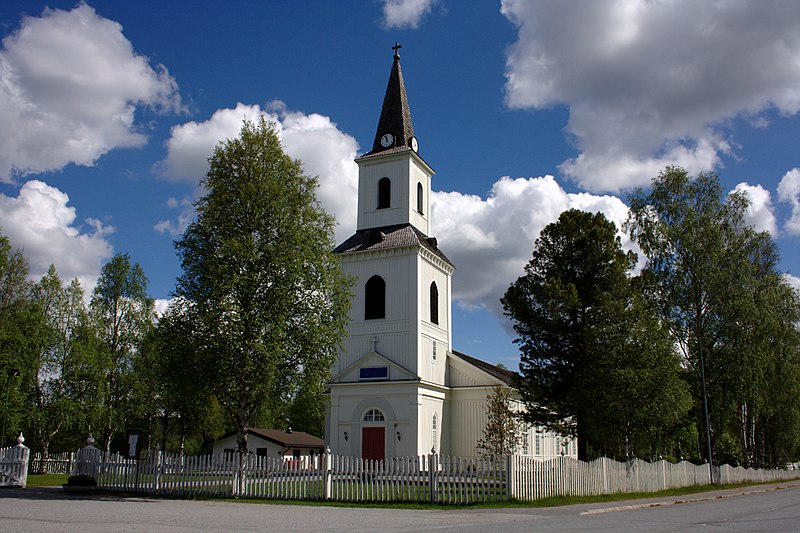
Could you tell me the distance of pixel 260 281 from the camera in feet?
69.4

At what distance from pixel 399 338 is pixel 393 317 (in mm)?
1231

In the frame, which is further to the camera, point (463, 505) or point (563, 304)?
point (563, 304)

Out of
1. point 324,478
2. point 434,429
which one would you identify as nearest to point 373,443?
point 434,429

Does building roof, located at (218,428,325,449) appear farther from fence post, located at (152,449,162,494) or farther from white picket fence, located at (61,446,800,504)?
fence post, located at (152,449,162,494)

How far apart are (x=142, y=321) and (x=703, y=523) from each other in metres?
36.7

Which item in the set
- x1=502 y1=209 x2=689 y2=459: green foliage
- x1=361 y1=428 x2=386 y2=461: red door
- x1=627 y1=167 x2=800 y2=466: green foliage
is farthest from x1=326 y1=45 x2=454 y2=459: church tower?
x1=627 y1=167 x2=800 y2=466: green foliage

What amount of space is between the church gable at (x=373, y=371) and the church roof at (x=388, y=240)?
6003 millimetres

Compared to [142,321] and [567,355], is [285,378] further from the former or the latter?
[142,321]

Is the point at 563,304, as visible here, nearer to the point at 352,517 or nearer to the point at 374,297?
the point at 374,297

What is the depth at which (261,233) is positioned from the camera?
71.4 feet

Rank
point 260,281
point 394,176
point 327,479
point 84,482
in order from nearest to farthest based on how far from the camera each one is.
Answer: point 327,479, point 260,281, point 84,482, point 394,176

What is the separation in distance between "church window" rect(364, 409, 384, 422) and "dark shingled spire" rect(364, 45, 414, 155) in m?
15.2

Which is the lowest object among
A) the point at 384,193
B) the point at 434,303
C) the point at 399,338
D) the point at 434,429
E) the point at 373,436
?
the point at 373,436

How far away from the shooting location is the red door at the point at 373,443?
111 feet
